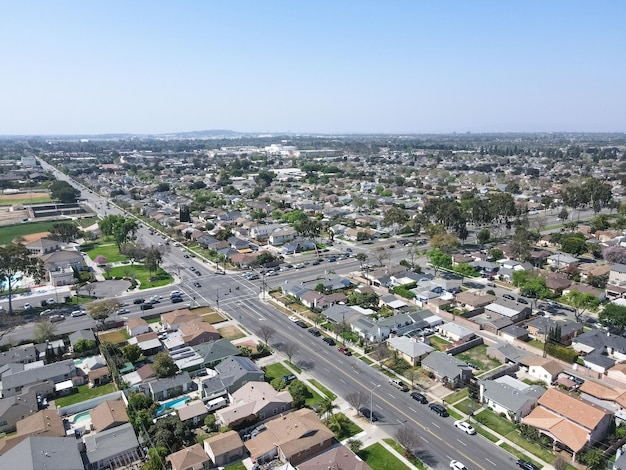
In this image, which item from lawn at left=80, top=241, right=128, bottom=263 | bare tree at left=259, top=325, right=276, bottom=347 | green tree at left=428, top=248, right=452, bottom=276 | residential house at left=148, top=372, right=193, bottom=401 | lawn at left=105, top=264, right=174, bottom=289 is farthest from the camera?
lawn at left=80, top=241, right=128, bottom=263

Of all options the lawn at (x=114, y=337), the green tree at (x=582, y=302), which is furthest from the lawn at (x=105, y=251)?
the green tree at (x=582, y=302)

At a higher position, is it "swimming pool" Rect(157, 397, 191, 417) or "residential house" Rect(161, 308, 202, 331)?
"residential house" Rect(161, 308, 202, 331)

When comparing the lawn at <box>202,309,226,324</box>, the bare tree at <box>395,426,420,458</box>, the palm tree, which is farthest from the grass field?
the bare tree at <box>395,426,420,458</box>

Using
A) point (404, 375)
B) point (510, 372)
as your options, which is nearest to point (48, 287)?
point (404, 375)

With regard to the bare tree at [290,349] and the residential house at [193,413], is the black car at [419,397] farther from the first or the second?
the residential house at [193,413]

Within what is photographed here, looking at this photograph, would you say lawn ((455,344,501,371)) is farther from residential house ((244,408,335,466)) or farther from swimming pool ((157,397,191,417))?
swimming pool ((157,397,191,417))

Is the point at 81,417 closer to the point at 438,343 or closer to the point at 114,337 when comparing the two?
the point at 114,337
